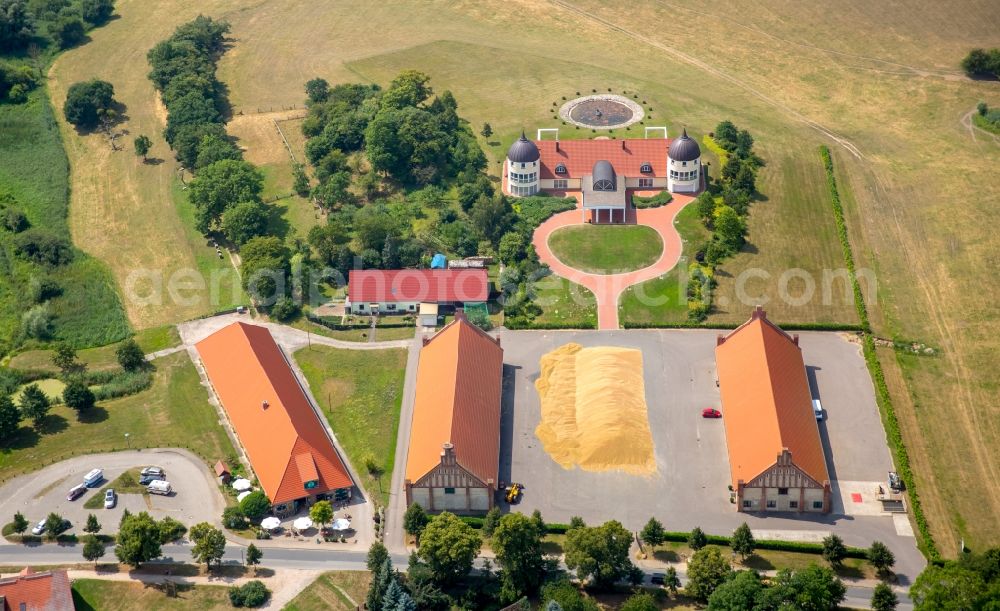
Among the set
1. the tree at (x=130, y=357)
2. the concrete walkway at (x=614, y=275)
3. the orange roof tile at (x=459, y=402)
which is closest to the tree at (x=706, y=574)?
the orange roof tile at (x=459, y=402)

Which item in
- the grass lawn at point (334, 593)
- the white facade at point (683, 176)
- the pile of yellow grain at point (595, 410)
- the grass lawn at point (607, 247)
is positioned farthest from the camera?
the white facade at point (683, 176)

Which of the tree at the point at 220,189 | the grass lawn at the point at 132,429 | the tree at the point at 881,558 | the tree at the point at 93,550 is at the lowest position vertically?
the tree at the point at 881,558

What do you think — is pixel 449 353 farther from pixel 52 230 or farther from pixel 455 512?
pixel 52 230

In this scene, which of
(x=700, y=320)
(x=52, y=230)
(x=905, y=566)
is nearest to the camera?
(x=905, y=566)

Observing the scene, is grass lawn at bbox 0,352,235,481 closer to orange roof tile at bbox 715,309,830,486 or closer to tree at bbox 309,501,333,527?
tree at bbox 309,501,333,527

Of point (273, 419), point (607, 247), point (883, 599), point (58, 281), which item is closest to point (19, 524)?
point (273, 419)

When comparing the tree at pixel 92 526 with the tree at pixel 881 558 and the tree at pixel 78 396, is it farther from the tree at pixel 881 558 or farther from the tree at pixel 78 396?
the tree at pixel 881 558

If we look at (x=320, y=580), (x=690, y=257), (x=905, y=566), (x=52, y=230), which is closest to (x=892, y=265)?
(x=690, y=257)
